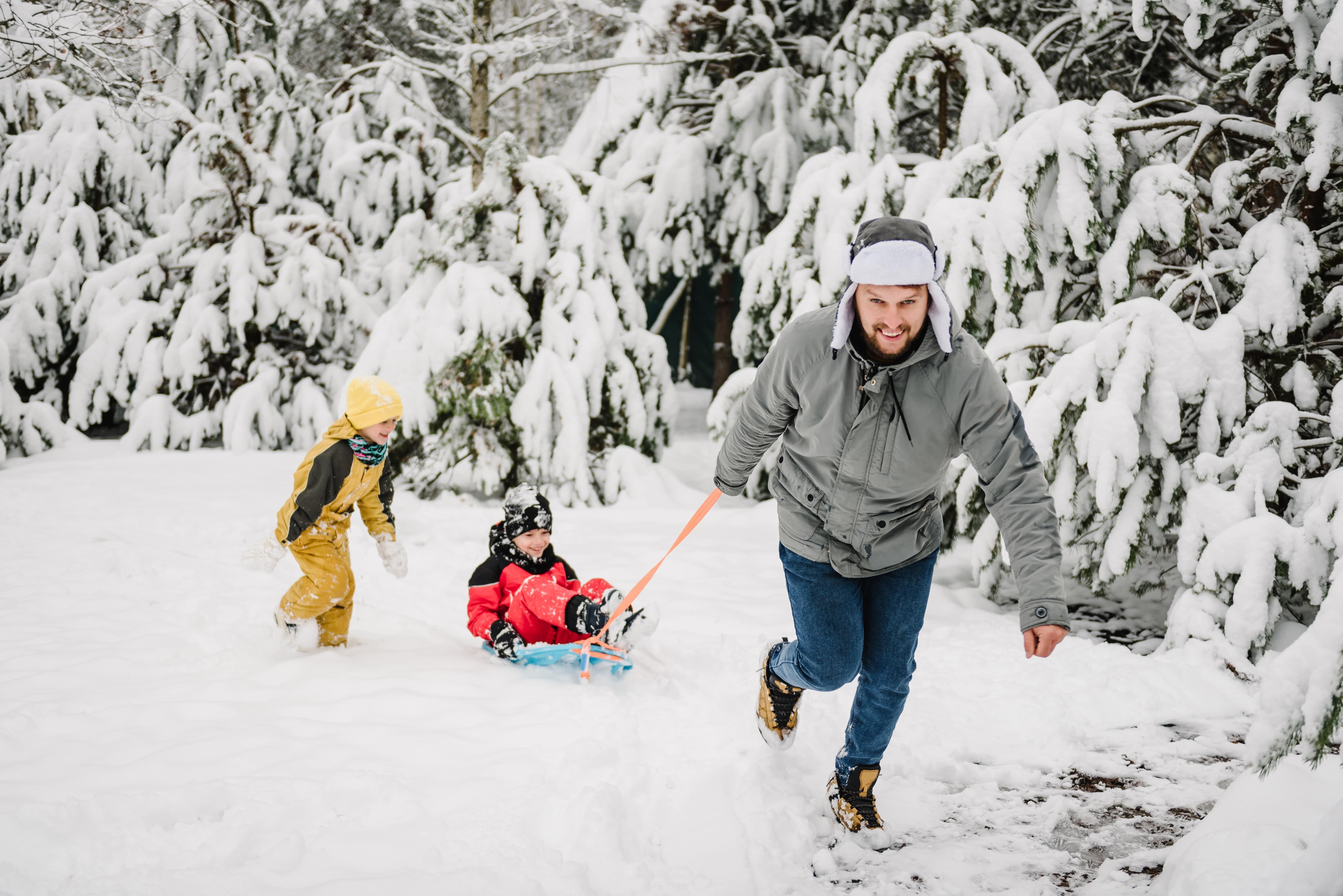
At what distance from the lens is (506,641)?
3.58 metres

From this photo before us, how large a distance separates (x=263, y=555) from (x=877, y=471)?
2.55 metres

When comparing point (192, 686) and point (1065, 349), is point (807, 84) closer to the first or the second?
point (1065, 349)

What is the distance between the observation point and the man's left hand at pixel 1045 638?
6.81 ft

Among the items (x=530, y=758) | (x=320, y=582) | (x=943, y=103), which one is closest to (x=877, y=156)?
(x=943, y=103)

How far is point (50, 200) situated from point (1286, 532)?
10.8 m

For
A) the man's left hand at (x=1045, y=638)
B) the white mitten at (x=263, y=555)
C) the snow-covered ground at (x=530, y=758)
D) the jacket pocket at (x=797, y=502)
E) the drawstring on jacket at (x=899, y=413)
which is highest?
the drawstring on jacket at (x=899, y=413)

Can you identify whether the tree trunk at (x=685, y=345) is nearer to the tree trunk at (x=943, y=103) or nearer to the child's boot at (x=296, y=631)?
the tree trunk at (x=943, y=103)

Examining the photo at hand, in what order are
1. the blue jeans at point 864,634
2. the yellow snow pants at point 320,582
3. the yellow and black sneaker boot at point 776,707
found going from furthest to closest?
the yellow snow pants at point 320,582 < the yellow and black sneaker boot at point 776,707 < the blue jeans at point 864,634

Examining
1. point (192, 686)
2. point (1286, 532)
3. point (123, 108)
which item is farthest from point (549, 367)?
point (123, 108)

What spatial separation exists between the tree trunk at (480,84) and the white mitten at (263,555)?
14.5 ft

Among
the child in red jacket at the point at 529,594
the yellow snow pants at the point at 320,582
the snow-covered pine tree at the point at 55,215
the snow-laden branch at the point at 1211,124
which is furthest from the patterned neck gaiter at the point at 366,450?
the snow-covered pine tree at the point at 55,215

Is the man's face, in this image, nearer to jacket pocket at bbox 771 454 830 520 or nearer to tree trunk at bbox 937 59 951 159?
jacket pocket at bbox 771 454 830 520

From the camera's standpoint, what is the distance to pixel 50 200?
9.13 metres

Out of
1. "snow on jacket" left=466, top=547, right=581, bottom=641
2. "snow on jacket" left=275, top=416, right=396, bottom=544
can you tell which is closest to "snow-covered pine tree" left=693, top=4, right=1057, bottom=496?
"snow on jacket" left=466, top=547, right=581, bottom=641
